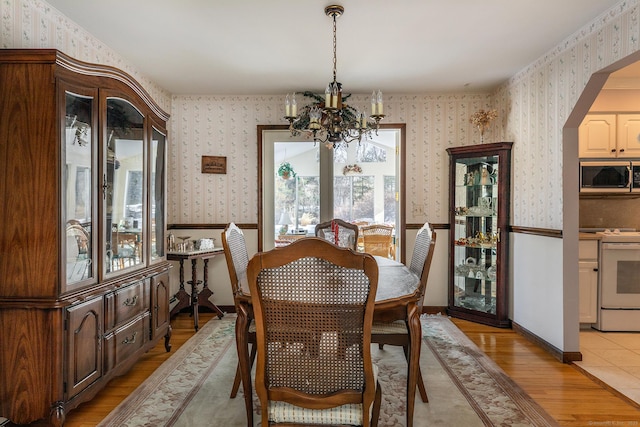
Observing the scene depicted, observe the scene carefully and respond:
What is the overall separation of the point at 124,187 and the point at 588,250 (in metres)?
4.10

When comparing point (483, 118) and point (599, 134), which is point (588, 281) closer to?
point (599, 134)

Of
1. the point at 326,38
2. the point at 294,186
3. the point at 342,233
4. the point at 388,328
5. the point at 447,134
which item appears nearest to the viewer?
the point at 388,328

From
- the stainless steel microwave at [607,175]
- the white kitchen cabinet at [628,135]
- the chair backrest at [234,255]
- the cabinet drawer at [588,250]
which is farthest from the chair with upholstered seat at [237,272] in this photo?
the white kitchen cabinet at [628,135]

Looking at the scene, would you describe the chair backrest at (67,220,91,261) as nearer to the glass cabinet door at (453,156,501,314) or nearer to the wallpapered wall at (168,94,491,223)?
the wallpapered wall at (168,94,491,223)

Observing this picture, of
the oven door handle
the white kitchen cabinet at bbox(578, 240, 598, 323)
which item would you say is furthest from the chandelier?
the oven door handle

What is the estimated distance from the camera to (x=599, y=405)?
92.7 inches

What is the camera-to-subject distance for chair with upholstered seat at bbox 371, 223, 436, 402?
223 cm

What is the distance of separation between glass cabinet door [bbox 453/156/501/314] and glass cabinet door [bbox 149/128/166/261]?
304 cm

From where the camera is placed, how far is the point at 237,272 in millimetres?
2496

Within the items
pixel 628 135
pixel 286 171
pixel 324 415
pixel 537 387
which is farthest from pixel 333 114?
pixel 628 135

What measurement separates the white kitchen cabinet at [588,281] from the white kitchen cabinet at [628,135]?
105 cm

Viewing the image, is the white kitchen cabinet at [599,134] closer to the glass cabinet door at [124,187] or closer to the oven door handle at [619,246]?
the oven door handle at [619,246]

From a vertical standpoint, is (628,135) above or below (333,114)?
above

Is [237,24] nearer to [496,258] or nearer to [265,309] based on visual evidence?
[265,309]
